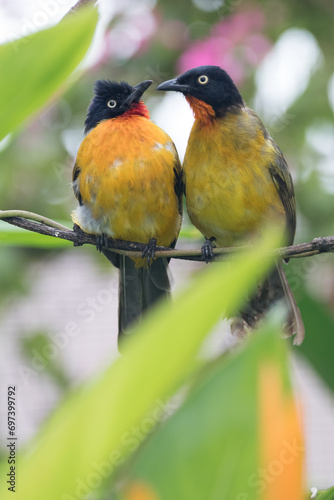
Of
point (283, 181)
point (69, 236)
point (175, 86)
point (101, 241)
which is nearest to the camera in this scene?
point (69, 236)

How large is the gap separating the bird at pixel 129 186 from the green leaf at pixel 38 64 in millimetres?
1307

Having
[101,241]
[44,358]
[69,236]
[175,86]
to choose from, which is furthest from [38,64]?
[44,358]

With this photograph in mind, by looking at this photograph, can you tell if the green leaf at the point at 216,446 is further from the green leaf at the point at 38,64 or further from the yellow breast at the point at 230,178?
the yellow breast at the point at 230,178

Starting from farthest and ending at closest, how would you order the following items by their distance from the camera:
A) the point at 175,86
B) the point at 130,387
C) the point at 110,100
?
Result: the point at 110,100 → the point at 175,86 → the point at 130,387

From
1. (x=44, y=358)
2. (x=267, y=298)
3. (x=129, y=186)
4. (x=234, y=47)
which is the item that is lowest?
(x=44, y=358)

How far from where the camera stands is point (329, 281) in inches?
128

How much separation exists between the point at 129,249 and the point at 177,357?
1.67 metres

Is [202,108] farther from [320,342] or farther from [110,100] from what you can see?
[320,342]

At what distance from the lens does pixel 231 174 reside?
90.6 inches

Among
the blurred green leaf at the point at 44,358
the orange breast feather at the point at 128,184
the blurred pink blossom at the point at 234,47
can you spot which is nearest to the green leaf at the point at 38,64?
the orange breast feather at the point at 128,184

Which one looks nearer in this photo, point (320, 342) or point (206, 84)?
point (320, 342)

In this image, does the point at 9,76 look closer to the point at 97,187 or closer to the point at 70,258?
the point at 97,187

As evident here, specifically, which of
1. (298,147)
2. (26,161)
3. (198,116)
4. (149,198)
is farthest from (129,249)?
(298,147)

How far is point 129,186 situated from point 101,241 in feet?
0.74
